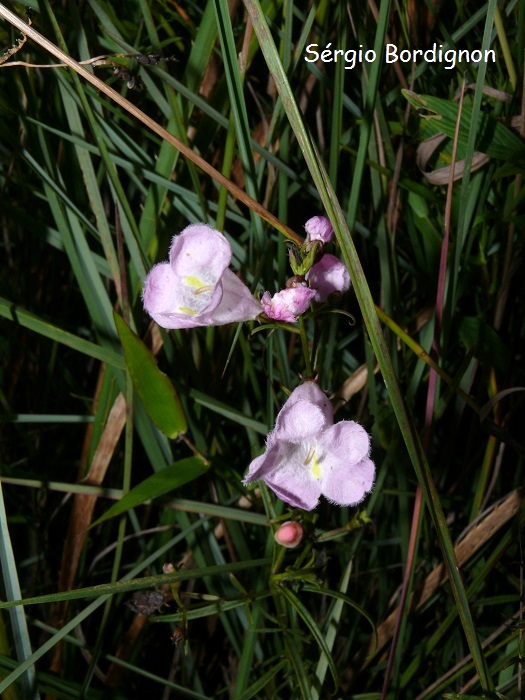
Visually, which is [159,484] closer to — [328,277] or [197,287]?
[197,287]

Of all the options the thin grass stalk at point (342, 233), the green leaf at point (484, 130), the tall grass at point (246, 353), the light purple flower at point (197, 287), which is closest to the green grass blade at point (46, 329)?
the tall grass at point (246, 353)

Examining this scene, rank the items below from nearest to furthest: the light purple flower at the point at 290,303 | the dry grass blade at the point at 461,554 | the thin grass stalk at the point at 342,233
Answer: the thin grass stalk at the point at 342,233 < the light purple flower at the point at 290,303 < the dry grass blade at the point at 461,554

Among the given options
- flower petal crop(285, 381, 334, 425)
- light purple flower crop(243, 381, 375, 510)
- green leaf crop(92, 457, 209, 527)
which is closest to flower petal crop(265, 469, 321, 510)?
light purple flower crop(243, 381, 375, 510)

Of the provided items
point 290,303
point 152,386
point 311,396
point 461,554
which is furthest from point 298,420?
point 461,554

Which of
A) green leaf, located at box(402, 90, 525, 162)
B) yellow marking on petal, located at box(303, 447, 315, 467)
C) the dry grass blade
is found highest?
green leaf, located at box(402, 90, 525, 162)

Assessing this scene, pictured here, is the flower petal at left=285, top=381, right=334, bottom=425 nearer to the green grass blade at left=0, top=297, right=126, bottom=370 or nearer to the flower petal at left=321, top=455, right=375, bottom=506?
the flower petal at left=321, top=455, right=375, bottom=506

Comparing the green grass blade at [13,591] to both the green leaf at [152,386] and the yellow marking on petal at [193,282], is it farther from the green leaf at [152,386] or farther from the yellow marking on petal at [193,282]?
the yellow marking on petal at [193,282]
